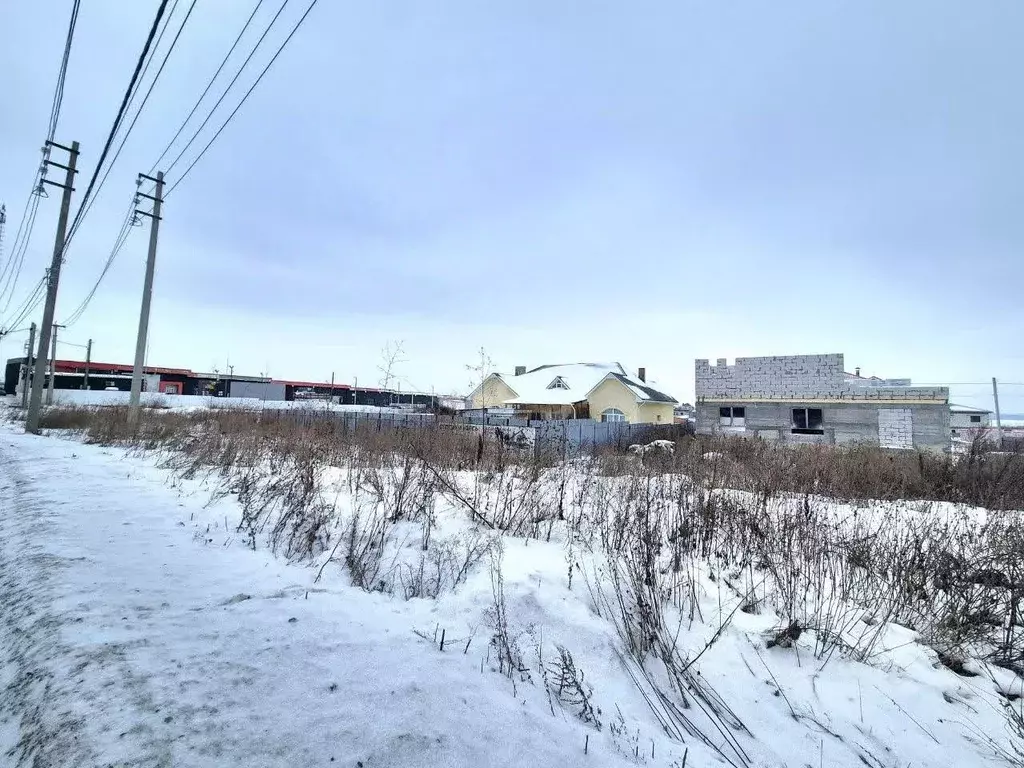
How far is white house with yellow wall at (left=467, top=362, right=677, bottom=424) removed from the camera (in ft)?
105

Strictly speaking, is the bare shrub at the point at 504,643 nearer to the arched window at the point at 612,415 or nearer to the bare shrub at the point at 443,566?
the bare shrub at the point at 443,566

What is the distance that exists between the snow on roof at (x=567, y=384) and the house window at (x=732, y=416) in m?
5.33

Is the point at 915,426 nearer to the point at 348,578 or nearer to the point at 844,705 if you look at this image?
the point at 844,705

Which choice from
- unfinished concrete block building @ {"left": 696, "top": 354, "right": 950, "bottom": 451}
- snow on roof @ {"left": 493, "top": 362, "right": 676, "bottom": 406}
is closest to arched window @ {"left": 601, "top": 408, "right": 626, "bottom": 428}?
snow on roof @ {"left": 493, "top": 362, "right": 676, "bottom": 406}

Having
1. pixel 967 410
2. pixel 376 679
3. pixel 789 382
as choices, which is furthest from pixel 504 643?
pixel 967 410

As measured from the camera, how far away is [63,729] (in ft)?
4.98

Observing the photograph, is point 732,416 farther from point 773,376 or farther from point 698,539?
point 698,539

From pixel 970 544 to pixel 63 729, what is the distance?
6569mm

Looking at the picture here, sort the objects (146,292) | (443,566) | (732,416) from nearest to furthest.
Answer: (443,566) → (146,292) → (732,416)

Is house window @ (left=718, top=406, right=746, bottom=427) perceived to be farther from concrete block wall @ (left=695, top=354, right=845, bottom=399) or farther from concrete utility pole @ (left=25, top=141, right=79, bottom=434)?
concrete utility pole @ (left=25, top=141, right=79, bottom=434)

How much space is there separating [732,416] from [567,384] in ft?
39.3

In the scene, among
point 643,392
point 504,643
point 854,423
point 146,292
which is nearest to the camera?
point 504,643

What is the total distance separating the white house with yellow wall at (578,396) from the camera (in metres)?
32.0

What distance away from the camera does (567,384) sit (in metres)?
34.4
